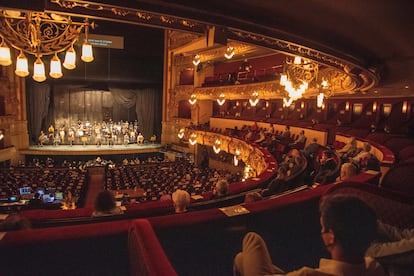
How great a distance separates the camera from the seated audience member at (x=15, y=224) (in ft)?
6.72

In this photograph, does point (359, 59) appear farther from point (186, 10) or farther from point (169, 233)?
point (169, 233)

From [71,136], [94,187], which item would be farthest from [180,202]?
[71,136]

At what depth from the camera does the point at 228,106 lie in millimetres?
22188

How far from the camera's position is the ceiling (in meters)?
2.55

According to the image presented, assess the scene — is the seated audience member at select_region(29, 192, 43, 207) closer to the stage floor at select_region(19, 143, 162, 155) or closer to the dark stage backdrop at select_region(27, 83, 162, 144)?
the stage floor at select_region(19, 143, 162, 155)

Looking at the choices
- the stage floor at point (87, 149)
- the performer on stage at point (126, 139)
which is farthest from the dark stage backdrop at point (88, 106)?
the stage floor at point (87, 149)

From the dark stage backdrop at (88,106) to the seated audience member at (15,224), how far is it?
2143cm

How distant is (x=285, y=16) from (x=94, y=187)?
1360 centimetres

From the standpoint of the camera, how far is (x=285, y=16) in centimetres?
303

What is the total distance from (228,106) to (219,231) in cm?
2046

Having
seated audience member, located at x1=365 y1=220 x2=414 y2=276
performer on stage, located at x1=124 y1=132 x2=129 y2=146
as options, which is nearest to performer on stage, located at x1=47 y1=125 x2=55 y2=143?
performer on stage, located at x1=124 y1=132 x2=129 y2=146

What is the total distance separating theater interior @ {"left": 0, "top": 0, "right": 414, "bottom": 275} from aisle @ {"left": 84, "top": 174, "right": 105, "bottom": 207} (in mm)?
117

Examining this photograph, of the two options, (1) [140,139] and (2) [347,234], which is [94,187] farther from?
(2) [347,234]

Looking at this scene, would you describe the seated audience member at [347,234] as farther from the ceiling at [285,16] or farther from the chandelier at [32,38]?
the chandelier at [32,38]
